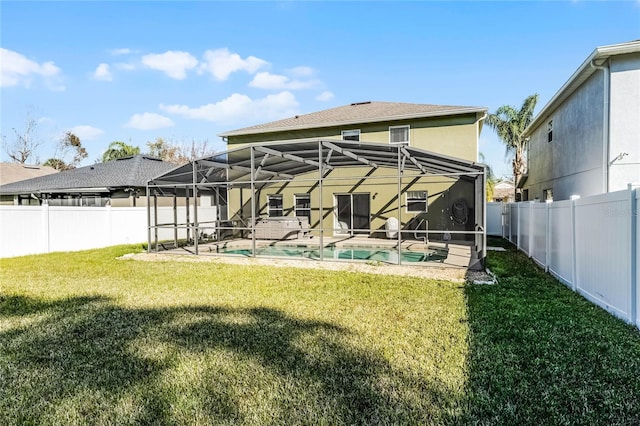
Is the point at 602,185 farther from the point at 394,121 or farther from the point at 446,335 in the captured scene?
the point at 446,335

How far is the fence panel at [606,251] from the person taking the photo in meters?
4.23

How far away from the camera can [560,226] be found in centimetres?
697

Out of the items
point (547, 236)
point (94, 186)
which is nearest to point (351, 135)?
point (547, 236)

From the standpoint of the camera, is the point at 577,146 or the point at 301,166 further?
the point at 301,166

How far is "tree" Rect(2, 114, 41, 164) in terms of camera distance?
112 feet

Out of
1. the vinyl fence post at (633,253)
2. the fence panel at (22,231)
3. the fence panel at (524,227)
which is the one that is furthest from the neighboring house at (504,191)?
the fence panel at (22,231)

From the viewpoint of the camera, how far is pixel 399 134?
603 inches

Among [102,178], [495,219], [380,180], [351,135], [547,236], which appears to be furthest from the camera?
[102,178]

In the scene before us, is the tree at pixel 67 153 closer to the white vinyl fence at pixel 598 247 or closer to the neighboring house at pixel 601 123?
the neighboring house at pixel 601 123

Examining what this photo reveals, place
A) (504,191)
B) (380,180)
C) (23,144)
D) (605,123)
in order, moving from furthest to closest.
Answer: (504,191)
(23,144)
(380,180)
(605,123)

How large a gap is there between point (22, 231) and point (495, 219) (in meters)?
18.4

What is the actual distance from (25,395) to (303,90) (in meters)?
24.3

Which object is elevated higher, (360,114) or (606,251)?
(360,114)

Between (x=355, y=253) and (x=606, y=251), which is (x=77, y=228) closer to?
(x=355, y=253)
